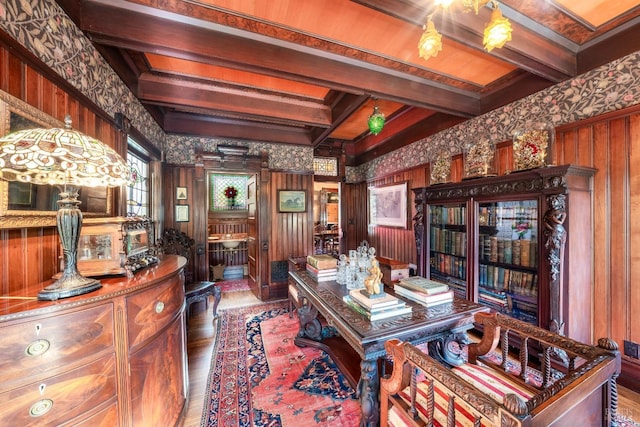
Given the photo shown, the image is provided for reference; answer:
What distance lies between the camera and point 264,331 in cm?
292

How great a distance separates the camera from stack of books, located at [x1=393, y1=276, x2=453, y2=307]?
1.66m

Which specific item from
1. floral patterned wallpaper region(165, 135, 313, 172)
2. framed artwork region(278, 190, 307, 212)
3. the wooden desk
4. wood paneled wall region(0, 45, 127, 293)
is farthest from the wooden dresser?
floral patterned wallpaper region(165, 135, 313, 172)

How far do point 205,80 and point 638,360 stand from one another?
5.06 meters

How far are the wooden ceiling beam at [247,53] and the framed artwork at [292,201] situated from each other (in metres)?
2.36

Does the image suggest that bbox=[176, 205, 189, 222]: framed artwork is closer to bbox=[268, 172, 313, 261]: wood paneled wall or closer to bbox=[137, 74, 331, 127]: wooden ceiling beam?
bbox=[268, 172, 313, 261]: wood paneled wall

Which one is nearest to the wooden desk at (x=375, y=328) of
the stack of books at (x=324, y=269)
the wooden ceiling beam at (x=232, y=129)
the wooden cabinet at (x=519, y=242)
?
the stack of books at (x=324, y=269)

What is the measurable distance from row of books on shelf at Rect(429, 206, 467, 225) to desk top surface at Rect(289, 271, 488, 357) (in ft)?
4.88

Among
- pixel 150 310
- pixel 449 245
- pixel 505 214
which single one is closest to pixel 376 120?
pixel 505 214

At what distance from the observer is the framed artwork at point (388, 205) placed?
416 cm

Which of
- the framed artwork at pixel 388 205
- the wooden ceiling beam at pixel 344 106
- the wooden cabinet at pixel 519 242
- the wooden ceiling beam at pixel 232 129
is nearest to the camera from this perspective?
the wooden cabinet at pixel 519 242

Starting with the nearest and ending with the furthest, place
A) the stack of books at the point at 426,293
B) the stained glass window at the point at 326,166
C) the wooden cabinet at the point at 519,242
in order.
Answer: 1. the stack of books at the point at 426,293
2. the wooden cabinet at the point at 519,242
3. the stained glass window at the point at 326,166

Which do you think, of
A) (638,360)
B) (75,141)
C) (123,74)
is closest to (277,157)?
(123,74)

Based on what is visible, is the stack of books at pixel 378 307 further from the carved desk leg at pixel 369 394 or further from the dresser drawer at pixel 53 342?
the dresser drawer at pixel 53 342

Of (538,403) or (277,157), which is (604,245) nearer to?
(538,403)
